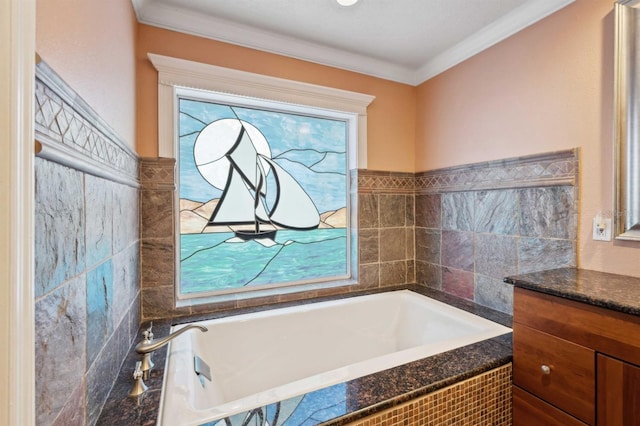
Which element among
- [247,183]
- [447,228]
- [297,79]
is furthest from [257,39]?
[447,228]

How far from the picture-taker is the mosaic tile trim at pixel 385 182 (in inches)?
92.9

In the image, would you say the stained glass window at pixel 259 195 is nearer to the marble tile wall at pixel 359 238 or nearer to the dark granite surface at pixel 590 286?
the marble tile wall at pixel 359 238

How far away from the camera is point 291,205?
7.30 feet

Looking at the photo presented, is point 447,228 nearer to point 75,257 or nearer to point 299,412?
point 299,412

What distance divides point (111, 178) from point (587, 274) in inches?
84.7

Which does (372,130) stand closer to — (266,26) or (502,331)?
(266,26)

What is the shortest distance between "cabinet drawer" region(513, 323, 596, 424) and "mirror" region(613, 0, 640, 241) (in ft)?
2.10

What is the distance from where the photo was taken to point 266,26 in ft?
6.16

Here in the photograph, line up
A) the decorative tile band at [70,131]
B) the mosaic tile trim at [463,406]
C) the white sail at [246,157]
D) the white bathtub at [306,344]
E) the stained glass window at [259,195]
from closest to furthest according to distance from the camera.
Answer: the decorative tile band at [70,131]
the mosaic tile trim at [463,406]
the white bathtub at [306,344]
the stained glass window at [259,195]
the white sail at [246,157]

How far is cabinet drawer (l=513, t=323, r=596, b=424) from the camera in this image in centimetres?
104

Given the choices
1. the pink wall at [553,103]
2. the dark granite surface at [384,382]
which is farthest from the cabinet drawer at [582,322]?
the pink wall at [553,103]

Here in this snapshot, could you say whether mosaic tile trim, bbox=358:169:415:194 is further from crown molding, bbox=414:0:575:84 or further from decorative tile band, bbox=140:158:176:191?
decorative tile band, bbox=140:158:176:191

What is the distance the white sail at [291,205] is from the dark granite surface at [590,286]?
1.40 meters

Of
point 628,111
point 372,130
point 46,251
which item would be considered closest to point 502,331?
point 628,111
